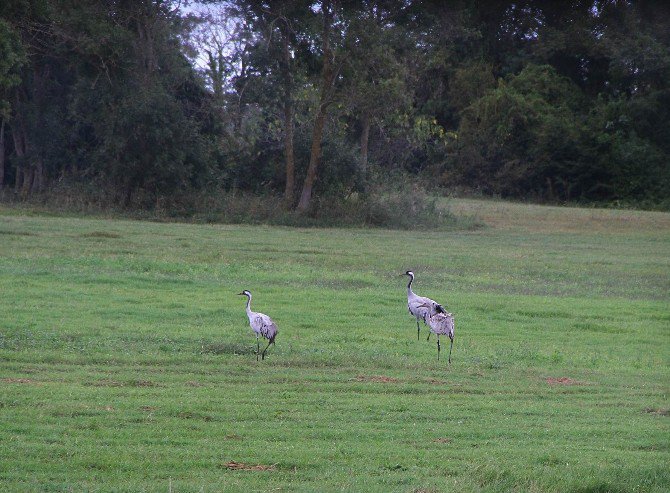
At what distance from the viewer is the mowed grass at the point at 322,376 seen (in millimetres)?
7461

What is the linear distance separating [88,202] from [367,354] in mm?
31695

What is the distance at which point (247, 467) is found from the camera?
24.6 ft

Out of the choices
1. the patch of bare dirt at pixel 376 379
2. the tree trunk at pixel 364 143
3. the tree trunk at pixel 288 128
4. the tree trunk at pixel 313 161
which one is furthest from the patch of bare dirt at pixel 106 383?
the tree trunk at pixel 364 143

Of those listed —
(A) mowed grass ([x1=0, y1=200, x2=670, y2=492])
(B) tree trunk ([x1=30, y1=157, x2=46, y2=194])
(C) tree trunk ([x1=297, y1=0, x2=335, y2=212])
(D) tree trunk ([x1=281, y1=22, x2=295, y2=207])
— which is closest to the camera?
(A) mowed grass ([x1=0, y1=200, x2=670, y2=492])

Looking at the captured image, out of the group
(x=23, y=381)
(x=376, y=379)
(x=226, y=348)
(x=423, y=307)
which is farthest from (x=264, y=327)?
(x=23, y=381)

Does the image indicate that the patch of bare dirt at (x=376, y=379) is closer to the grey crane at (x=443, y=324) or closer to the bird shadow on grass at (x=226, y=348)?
the grey crane at (x=443, y=324)

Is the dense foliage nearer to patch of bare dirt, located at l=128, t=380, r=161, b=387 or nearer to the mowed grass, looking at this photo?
the mowed grass

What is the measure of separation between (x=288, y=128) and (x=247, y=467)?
3566cm

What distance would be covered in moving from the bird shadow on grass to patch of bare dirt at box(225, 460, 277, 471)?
19.8ft

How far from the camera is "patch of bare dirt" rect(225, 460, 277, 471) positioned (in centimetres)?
746

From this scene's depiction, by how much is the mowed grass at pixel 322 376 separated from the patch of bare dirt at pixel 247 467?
0.02 metres

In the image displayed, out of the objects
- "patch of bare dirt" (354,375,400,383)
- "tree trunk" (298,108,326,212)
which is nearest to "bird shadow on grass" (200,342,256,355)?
"patch of bare dirt" (354,375,400,383)

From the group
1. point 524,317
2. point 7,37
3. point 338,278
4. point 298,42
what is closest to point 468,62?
point 524,317

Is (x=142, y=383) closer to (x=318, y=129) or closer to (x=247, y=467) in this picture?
(x=247, y=467)
